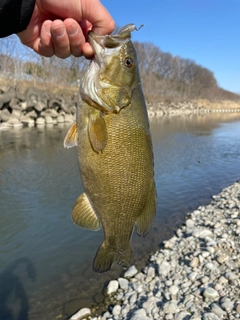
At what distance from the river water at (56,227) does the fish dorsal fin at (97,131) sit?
3.45m

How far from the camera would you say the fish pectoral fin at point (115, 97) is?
2002 millimetres

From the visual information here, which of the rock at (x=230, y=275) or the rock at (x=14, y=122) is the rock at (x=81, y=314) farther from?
the rock at (x=14, y=122)

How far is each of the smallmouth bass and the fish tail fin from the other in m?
0.30

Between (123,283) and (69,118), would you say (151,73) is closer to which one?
(69,118)

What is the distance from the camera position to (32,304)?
4.58m

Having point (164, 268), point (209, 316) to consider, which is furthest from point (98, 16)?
point (164, 268)

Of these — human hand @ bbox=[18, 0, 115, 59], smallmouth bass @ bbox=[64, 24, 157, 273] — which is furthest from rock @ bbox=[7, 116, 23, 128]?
smallmouth bass @ bbox=[64, 24, 157, 273]

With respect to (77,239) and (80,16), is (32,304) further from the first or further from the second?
(80,16)

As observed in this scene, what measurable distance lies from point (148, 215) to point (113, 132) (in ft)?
2.38

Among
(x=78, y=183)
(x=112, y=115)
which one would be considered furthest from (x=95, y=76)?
(x=78, y=183)

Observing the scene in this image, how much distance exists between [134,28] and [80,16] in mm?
497

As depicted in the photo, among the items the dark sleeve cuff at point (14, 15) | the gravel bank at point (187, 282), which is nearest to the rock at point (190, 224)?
the gravel bank at point (187, 282)

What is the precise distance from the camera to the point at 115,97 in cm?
202

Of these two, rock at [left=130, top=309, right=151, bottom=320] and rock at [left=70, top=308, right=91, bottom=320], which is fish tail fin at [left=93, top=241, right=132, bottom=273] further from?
rock at [left=70, top=308, right=91, bottom=320]
